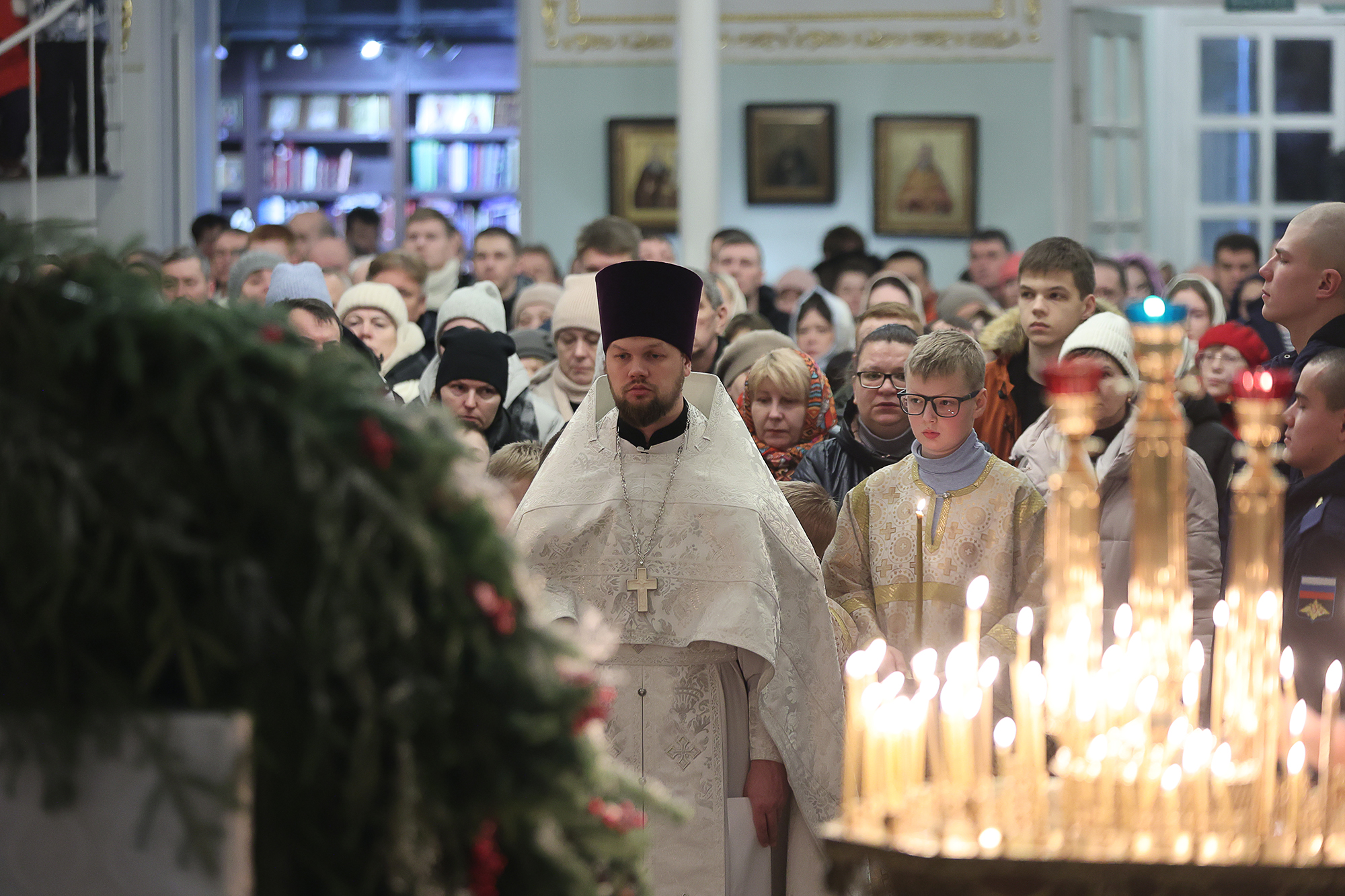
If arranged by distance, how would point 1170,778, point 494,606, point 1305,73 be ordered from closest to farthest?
point 494,606 → point 1170,778 → point 1305,73

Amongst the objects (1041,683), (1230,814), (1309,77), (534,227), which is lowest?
(1230,814)

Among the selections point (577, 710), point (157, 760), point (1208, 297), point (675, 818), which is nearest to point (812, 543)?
point (675, 818)

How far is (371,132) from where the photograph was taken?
44.4ft

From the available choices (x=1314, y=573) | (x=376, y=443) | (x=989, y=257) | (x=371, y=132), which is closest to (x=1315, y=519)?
(x=1314, y=573)

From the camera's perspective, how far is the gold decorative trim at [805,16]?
10273 millimetres

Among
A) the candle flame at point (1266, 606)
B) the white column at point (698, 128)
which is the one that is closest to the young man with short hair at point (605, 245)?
the white column at point (698, 128)

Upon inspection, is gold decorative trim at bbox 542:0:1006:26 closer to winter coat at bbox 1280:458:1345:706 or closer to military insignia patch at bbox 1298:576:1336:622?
winter coat at bbox 1280:458:1345:706

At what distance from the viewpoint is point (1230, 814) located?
1903 mm

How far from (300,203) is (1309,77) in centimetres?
805

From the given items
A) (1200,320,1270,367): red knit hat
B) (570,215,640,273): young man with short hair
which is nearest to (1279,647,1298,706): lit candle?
(1200,320,1270,367): red knit hat

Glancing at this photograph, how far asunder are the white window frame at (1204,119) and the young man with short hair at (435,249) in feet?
18.5

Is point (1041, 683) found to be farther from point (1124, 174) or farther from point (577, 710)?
point (1124, 174)

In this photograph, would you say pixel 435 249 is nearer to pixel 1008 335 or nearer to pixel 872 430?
pixel 1008 335

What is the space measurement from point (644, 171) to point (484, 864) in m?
9.35
